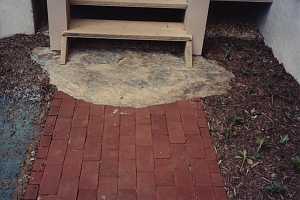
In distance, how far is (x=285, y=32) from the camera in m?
3.77

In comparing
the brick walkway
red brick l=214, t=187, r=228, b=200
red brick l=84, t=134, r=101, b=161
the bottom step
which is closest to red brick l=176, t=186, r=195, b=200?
the brick walkway

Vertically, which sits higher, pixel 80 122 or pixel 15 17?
A: pixel 15 17

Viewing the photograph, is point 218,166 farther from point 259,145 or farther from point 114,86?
point 114,86

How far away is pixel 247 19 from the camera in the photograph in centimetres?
464

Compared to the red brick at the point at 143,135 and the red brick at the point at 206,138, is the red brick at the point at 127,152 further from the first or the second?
the red brick at the point at 206,138

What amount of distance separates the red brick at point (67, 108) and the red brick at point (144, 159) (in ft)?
2.03

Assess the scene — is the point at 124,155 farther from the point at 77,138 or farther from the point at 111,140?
the point at 77,138

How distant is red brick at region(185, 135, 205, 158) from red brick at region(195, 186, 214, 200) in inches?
11.2

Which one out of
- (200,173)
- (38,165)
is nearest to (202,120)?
(200,173)

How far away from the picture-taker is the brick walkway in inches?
95.3

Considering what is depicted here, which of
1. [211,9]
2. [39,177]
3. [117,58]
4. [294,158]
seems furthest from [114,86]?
[211,9]

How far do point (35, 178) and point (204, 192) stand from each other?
1.04 m

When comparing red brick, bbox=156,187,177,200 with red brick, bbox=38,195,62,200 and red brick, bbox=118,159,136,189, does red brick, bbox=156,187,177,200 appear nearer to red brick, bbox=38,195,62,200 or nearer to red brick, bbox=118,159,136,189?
red brick, bbox=118,159,136,189

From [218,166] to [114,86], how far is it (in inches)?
45.6
